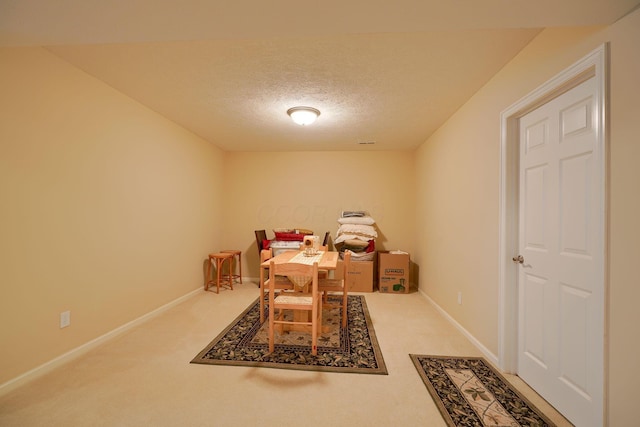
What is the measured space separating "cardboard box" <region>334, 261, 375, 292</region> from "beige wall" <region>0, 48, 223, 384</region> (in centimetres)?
272

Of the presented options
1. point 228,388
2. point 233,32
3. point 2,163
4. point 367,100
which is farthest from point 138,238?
point 367,100

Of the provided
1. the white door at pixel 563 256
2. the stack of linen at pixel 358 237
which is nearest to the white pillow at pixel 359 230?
the stack of linen at pixel 358 237

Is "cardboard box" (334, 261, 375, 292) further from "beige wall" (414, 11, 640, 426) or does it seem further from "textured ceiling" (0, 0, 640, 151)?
"textured ceiling" (0, 0, 640, 151)

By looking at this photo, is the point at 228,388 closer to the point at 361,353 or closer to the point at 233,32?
the point at 361,353

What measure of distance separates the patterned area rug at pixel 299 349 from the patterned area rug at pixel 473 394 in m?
0.41

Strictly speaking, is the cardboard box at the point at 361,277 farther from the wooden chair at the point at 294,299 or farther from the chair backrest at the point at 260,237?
the wooden chair at the point at 294,299

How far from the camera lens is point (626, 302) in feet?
4.29

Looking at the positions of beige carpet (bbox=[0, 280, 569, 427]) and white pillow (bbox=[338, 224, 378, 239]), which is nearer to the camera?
beige carpet (bbox=[0, 280, 569, 427])

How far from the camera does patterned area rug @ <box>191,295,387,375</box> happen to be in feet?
7.57

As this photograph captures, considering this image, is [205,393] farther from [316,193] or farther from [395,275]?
[316,193]

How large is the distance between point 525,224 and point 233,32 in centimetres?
241

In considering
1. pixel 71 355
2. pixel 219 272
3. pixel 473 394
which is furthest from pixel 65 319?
pixel 473 394

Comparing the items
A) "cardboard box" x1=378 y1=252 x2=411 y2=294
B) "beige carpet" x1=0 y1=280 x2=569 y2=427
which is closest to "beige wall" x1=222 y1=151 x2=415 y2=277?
"cardboard box" x1=378 y1=252 x2=411 y2=294

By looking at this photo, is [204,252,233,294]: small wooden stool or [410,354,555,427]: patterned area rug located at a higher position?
[204,252,233,294]: small wooden stool
